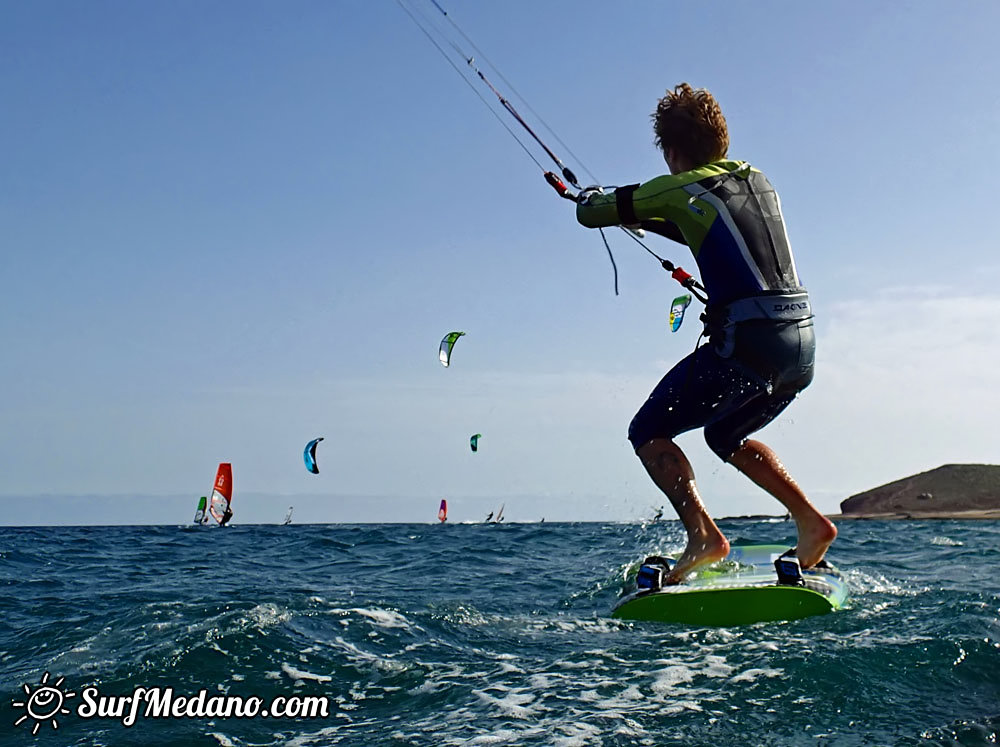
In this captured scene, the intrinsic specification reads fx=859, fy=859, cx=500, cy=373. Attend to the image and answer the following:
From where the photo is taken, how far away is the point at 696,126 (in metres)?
4.53

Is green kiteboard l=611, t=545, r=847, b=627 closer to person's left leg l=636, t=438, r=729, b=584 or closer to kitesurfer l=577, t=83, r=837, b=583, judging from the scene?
person's left leg l=636, t=438, r=729, b=584

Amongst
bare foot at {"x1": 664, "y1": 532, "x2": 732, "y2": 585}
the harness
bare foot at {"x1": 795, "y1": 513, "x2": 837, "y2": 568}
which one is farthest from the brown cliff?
the harness

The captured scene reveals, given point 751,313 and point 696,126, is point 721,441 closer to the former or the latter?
point 751,313

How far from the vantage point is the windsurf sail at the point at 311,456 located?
1714 inches

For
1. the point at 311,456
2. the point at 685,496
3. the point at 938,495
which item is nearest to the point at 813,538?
the point at 685,496

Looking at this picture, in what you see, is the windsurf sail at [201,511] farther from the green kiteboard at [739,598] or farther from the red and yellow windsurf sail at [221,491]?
the green kiteboard at [739,598]

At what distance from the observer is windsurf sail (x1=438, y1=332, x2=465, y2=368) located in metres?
33.4

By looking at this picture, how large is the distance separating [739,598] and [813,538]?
0.76 meters

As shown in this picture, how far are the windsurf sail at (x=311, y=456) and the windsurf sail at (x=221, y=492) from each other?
185 inches

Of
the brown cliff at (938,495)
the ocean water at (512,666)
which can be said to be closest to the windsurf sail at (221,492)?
the ocean water at (512,666)

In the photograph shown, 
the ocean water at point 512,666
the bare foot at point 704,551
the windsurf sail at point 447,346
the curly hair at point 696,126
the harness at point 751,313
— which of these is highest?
the windsurf sail at point 447,346

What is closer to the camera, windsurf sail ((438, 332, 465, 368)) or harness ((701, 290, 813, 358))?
harness ((701, 290, 813, 358))

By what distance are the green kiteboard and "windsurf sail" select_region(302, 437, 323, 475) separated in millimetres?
39684

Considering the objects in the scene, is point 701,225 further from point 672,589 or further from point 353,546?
point 353,546
